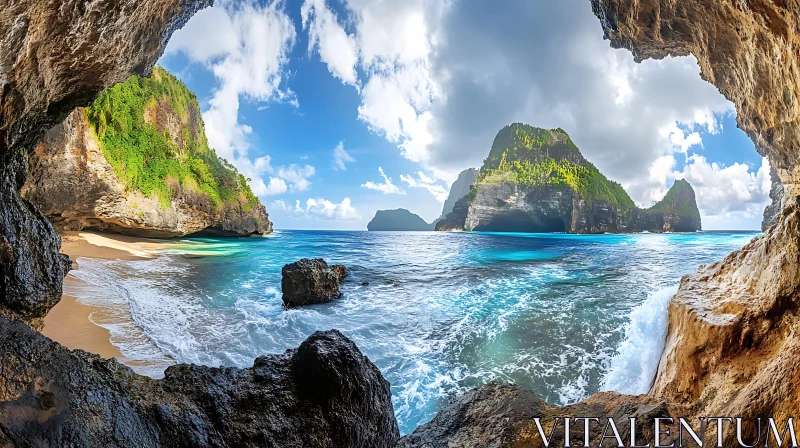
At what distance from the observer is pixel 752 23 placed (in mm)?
3418

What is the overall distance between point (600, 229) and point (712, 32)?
2769 inches

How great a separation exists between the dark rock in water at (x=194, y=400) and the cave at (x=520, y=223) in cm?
6950

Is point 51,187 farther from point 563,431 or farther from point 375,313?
point 563,431

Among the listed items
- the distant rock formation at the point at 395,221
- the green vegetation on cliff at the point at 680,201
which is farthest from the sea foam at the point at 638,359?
the distant rock formation at the point at 395,221

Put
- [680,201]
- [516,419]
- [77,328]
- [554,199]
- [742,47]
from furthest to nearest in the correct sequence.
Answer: [680,201] < [554,199] < [77,328] < [742,47] < [516,419]

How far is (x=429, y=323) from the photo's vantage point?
29.1 ft

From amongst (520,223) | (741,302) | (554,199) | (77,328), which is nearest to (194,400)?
(741,302)

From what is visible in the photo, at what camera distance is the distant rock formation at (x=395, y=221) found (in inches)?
6885

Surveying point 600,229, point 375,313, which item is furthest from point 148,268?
point 600,229

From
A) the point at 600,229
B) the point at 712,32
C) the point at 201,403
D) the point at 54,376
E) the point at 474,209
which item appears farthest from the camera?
the point at 474,209

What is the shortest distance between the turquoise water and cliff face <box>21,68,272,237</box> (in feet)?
14.2

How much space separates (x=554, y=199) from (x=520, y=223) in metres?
10.9

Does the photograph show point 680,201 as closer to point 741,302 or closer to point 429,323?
point 429,323

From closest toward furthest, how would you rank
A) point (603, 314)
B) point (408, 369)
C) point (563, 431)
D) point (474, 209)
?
1. point (563, 431)
2. point (408, 369)
3. point (603, 314)
4. point (474, 209)
